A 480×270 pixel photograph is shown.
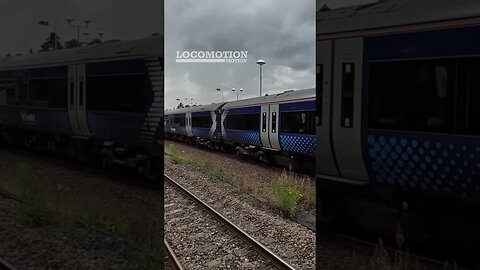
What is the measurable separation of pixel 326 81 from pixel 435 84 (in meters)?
0.38

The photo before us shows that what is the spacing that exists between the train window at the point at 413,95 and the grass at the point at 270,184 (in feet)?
1.19

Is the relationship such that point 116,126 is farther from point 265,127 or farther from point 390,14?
point 390,14

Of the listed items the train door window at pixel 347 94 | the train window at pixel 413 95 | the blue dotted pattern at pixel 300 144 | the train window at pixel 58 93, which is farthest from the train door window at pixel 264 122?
the train window at pixel 58 93

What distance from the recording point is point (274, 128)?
72.9 inches

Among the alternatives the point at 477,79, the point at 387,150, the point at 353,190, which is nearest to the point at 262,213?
the point at 353,190

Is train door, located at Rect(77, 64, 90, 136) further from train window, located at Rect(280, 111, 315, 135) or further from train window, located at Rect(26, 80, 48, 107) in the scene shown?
train window, located at Rect(280, 111, 315, 135)

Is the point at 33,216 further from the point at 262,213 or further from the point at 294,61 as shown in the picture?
the point at 294,61

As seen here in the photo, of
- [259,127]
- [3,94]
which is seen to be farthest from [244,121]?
[3,94]

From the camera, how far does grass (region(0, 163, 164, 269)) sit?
163cm

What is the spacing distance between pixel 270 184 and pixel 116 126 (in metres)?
0.66

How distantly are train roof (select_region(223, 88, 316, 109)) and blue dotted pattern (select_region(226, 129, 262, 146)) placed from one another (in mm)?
164

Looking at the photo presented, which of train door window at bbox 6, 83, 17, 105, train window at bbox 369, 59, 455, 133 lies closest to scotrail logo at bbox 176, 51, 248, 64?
train window at bbox 369, 59, 455, 133

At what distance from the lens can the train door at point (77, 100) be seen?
1.79 meters

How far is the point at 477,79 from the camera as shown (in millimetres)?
1505
